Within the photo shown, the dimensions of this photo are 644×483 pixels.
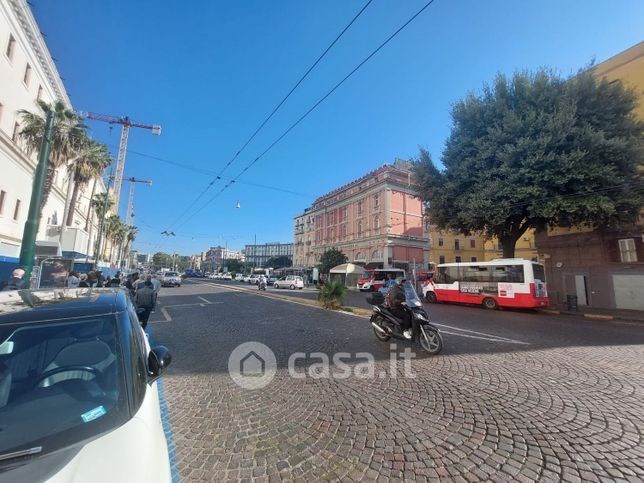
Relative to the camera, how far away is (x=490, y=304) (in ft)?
52.3

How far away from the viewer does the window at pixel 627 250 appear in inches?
632

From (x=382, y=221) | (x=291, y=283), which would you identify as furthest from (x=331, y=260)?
(x=291, y=283)

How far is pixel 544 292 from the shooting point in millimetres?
15055

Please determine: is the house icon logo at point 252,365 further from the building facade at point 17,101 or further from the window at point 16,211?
the window at point 16,211

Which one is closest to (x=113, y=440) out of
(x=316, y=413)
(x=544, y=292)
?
(x=316, y=413)

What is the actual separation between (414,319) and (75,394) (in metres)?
5.86

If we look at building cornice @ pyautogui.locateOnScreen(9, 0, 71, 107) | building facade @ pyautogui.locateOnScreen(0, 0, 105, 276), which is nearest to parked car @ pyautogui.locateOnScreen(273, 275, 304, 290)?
building facade @ pyautogui.locateOnScreen(0, 0, 105, 276)

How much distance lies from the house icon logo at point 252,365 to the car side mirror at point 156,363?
2.43 m

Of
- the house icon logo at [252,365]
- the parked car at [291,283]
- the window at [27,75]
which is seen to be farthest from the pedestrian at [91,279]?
the parked car at [291,283]

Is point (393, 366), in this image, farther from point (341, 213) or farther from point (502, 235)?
point (341, 213)

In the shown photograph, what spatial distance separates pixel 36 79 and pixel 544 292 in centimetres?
3290

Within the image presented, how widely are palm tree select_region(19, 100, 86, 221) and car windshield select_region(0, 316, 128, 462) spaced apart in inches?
813

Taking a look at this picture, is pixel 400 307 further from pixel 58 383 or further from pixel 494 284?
pixel 494 284

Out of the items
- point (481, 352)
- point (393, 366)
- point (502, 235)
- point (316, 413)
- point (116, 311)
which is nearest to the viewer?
point (116, 311)
